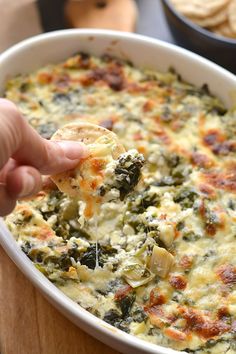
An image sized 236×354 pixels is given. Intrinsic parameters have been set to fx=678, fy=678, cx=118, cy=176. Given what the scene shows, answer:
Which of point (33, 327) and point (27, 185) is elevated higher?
point (27, 185)

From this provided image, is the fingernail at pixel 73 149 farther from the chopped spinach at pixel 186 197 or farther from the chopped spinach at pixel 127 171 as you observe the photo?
the chopped spinach at pixel 186 197

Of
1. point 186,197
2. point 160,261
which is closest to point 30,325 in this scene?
point 160,261

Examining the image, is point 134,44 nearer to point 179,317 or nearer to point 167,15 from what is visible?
point 167,15


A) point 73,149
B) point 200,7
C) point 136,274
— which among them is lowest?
point 136,274

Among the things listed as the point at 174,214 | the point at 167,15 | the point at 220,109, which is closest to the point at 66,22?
the point at 167,15

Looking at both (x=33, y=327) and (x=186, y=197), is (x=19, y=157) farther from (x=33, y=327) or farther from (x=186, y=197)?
(x=186, y=197)

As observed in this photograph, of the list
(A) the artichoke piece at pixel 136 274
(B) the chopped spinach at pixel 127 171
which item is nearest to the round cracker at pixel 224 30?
(B) the chopped spinach at pixel 127 171
